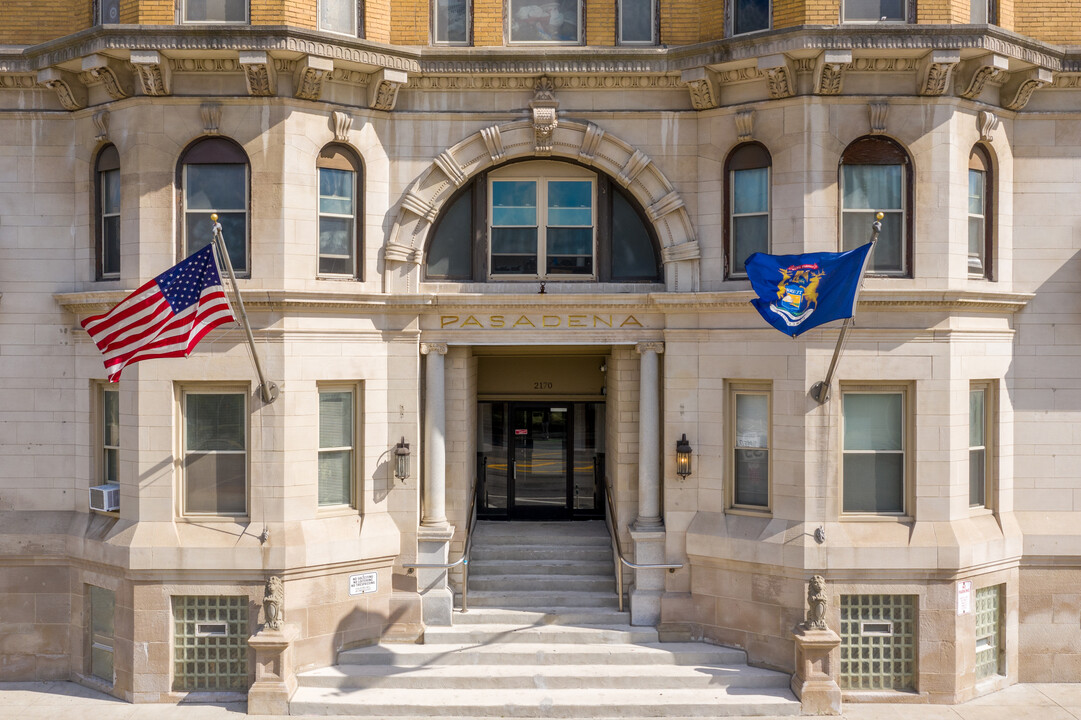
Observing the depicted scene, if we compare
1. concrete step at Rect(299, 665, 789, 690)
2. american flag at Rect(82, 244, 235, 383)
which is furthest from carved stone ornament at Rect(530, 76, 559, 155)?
concrete step at Rect(299, 665, 789, 690)

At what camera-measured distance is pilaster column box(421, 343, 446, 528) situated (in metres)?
14.8

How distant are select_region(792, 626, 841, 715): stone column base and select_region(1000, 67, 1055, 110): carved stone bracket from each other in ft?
28.5

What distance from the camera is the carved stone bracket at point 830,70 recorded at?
13.0 m

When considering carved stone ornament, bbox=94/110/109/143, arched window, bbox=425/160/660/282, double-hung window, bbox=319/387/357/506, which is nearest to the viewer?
carved stone ornament, bbox=94/110/109/143

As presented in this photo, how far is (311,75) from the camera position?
13.4m

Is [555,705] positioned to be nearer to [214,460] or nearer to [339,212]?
[214,460]

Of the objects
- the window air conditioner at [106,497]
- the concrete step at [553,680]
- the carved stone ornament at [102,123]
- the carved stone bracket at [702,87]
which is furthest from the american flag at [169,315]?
the carved stone bracket at [702,87]

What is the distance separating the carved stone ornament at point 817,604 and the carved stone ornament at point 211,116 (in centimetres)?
1104

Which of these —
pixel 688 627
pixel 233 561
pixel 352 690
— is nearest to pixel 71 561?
pixel 233 561

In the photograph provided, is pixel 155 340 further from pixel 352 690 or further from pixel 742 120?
pixel 742 120

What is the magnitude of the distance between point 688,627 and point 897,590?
10.6ft

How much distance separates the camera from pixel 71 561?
47.7 feet

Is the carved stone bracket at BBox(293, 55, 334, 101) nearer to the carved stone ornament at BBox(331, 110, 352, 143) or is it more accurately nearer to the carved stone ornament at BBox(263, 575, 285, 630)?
the carved stone ornament at BBox(331, 110, 352, 143)

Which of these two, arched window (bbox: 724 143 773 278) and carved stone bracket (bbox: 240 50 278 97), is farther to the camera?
arched window (bbox: 724 143 773 278)
